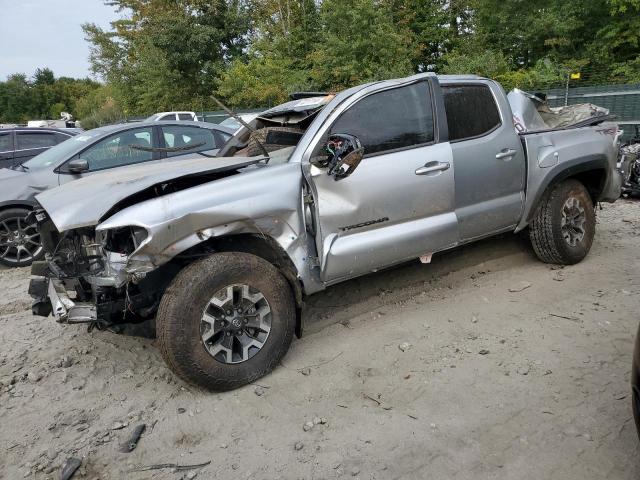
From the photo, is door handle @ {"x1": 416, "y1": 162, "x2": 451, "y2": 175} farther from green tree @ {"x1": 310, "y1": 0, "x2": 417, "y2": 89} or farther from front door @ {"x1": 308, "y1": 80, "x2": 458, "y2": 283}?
green tree @ {"x1": 310, "y1": 0, "x2": 417, "y2": 89}

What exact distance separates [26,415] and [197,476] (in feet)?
4.34

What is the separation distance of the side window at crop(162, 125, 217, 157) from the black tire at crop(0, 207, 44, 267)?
1890 millimetres

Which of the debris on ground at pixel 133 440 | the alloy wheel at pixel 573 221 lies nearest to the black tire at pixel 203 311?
the debris on ground at pixel 133 440

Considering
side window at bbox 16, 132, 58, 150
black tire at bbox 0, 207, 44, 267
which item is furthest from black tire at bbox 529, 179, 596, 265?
side window at bbox 16, 132, 58, 150

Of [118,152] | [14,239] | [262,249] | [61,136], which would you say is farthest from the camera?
[61,136]

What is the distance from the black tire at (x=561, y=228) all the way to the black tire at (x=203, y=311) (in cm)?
268

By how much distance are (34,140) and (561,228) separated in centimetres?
820

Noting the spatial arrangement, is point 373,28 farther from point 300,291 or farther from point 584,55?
point 300,291

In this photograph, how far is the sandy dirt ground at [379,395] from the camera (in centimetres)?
260

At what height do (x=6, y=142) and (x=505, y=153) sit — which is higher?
(x=6, y=142)

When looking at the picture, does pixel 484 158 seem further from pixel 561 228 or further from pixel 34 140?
pixel 34 140

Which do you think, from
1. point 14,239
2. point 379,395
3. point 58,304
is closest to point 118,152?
point 14,239

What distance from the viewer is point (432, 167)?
387 centimetres

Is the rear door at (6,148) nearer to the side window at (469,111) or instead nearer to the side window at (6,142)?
the side window at (6,142)
